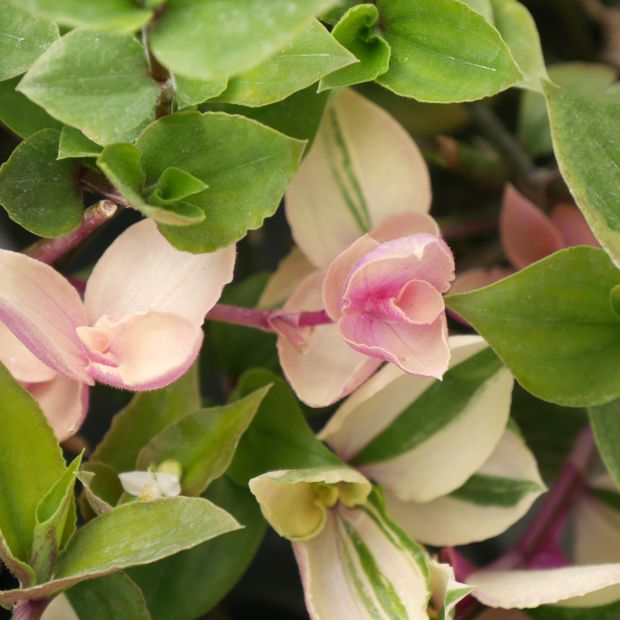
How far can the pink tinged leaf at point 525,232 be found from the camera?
1.66 ft

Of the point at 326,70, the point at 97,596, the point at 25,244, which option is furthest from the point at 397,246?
the point at 25,244

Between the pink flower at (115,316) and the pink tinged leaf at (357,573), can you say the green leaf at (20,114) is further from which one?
the pink tinged leaf at (357,573)

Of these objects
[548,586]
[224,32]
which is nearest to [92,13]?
[224,32]

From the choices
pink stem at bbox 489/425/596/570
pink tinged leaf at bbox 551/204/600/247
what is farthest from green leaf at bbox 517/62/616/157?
pink stem at bbox 489/425/596/570

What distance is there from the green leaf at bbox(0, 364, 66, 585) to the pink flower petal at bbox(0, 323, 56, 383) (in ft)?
0.08

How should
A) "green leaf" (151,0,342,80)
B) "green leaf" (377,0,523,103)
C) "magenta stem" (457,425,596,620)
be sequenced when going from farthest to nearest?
"magenta stem" (457,425,596,620)
"green leaf" (377,0,523,103)
"green leaf" (151,0,342,80)

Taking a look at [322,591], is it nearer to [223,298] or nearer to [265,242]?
[223,298]

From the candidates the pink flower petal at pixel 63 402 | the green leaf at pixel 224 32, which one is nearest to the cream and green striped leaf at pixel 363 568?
the pink flower petal at pixel 63 402

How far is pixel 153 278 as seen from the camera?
0.35 meters

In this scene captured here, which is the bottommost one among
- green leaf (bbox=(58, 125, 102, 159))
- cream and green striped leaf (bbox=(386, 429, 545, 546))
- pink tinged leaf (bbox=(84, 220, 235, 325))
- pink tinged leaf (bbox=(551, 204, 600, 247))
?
cream and green striped leaf (bbox=(386, 429, 545, 546))

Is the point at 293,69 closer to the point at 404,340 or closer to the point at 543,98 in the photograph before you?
the point at 404,340

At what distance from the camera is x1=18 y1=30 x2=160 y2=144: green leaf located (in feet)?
0.97

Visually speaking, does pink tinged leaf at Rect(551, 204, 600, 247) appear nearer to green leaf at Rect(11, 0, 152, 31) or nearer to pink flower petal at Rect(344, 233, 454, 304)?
pink flower petal at Rect(344, 233, 454, 304)

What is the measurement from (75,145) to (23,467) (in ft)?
0.35
